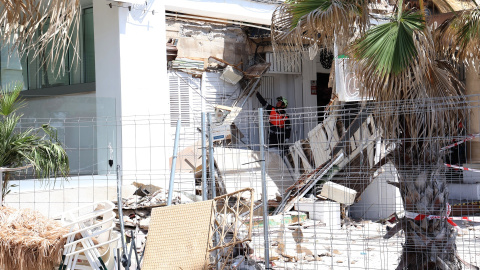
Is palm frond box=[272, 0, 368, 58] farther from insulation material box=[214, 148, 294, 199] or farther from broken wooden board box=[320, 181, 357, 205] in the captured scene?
broken wooden board box=[320, 181, 357, 205]

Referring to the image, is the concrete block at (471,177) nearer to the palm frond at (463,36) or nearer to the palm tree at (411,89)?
the palm frond at (463,36)

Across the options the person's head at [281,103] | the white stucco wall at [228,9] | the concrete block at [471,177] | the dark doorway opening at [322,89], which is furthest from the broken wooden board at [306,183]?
the dark doorway opening at [322,89]

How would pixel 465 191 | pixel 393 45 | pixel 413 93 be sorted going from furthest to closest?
pixel 465 191 → pixel 413 93 → pixel 393 45

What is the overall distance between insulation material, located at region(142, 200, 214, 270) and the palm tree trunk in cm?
241

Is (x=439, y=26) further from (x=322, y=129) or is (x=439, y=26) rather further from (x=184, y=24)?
(x=184, y=24)

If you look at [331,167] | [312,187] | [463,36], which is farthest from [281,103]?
[463,36]

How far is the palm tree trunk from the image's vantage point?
6.80 m

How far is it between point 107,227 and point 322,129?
9.33m

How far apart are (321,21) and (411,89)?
4.15ft

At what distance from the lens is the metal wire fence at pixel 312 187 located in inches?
272

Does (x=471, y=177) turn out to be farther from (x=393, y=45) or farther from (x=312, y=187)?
(x=393, y=45)

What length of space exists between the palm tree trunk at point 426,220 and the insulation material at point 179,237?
7.91 ft

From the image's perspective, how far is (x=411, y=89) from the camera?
6.79 meters

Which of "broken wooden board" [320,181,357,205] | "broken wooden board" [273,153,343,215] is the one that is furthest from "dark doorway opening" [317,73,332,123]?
"broken wooden board" [320,181,357,205]
